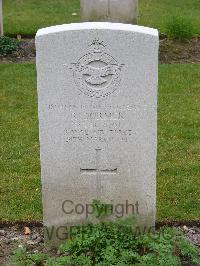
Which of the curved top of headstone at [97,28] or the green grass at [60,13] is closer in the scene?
the curved top of headstone at [97,28]

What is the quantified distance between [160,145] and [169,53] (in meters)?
3.73

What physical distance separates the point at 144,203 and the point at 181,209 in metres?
0.81

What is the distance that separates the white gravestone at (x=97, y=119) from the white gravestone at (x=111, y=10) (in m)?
6.24

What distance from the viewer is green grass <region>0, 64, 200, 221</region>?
17.8ft

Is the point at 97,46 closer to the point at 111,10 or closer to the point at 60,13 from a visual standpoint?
the point at 111,10

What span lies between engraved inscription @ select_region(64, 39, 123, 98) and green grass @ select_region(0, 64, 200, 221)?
1.36 metres

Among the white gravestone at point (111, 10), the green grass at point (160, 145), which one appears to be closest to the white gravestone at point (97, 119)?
the green grass at point (160, 145)

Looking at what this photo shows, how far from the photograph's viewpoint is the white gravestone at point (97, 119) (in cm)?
422

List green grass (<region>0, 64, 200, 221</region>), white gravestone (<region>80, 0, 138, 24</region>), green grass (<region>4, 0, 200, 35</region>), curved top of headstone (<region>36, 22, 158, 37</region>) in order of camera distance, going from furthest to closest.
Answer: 1. green grass (<region>4, 0, 200, 35</region>)
2. white gravestone (<region>80, 0, 138, 24</region>)
3. green grass (<region>0, 64, 200, 221</region>)
4. curved top of headstone (<region>36, 22, 158, 37</region>)

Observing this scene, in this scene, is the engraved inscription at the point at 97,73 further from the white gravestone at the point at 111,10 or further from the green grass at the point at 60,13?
the green grass at the point at 60,13

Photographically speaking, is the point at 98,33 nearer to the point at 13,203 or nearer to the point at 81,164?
the point at 81,164

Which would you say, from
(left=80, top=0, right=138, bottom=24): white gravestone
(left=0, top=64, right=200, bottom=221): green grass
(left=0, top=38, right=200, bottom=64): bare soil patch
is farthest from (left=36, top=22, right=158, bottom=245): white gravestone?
(left=80, top=0, right=138, bottom=24): white gravestone

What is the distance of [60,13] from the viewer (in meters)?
13.2

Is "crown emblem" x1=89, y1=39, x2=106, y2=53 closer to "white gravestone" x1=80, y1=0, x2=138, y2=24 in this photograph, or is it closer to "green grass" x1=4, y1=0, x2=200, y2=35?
"white gravestone" x1=80, y1=0, x2=138, y2=24
